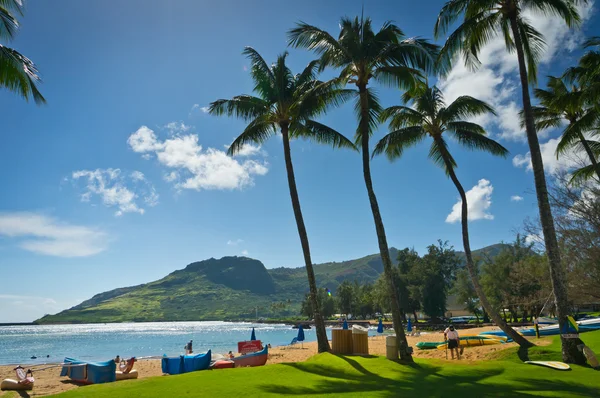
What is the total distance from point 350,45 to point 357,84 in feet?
5.41

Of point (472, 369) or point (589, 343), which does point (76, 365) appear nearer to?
point (472, 369)

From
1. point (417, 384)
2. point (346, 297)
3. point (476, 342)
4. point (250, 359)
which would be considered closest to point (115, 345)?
point (346, 297)

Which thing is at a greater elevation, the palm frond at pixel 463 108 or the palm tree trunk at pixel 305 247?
the palm frond at pixel 463 108

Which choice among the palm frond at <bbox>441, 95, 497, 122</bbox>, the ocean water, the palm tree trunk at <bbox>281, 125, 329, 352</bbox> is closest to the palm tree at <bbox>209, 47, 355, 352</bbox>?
the palm tree trunk at <bbox>281, 125, 329, 352</bbox>

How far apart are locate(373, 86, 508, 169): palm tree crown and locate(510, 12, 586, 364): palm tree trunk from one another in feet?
18.5

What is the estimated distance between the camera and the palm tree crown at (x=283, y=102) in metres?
18.3

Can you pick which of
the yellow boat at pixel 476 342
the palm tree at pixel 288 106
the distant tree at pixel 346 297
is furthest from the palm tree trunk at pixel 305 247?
the distant tree at pixel 346 297

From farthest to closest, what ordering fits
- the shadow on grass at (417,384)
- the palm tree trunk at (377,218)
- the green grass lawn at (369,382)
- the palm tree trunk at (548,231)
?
the palm tree trunk at (377,218)
the palm tree trunk at (548,231)
the shadow on grass at (417,384)
the green grass lawn at (369,382)

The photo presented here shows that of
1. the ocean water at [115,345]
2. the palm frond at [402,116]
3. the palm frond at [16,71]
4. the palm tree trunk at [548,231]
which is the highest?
the palm frond at [402,116]

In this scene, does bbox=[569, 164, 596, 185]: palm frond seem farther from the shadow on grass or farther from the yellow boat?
the shadow on grass

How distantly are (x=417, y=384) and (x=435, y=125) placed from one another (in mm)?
14043

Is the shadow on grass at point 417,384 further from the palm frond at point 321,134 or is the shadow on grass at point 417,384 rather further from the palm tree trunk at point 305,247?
the palm frond at point 321,134

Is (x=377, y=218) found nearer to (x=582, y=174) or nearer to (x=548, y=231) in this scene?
(x=548, y=231)

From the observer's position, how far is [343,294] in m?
107
